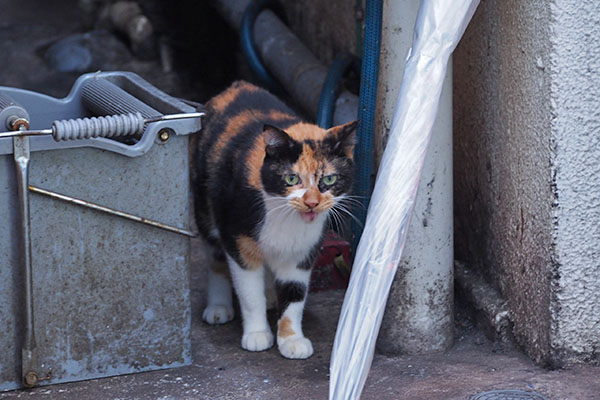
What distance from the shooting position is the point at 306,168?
104 inches

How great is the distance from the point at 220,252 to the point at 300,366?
0.56 metres

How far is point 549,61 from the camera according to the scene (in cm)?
241

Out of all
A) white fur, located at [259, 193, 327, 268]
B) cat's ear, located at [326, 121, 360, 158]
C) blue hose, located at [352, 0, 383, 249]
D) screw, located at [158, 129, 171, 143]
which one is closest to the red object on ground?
blue hose, located at [352, 0, 383, 249]

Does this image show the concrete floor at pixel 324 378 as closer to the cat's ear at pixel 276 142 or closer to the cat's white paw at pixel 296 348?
the cat's white paw at pixel 296 348

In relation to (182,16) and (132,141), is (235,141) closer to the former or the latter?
(132,141)

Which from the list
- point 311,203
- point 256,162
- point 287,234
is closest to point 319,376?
point 287,234

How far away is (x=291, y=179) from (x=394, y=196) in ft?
1.38

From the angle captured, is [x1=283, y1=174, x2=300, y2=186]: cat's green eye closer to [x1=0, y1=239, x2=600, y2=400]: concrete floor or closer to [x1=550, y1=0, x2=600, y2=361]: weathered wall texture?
[x1=0, y1=239, x2=600, y2=400]: concrete floor

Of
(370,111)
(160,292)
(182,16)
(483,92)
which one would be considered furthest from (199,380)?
(182,16)

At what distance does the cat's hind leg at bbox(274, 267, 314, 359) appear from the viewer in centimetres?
294

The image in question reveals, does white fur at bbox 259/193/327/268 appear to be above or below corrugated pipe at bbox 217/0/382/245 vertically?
below

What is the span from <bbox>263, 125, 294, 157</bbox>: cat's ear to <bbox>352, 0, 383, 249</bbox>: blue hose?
0.42 m

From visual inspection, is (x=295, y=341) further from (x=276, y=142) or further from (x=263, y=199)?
(x=276, y=142)

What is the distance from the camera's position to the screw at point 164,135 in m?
2.62
